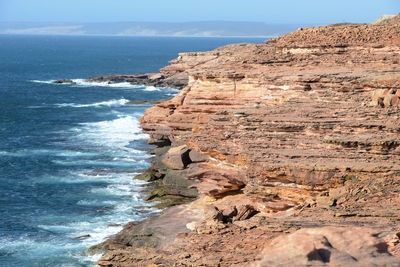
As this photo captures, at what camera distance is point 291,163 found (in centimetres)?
2462

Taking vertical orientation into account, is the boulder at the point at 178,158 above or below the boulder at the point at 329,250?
below

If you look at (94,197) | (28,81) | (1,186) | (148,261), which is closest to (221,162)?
(148,261)

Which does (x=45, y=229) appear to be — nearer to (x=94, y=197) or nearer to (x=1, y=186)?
(x=94, y=197)

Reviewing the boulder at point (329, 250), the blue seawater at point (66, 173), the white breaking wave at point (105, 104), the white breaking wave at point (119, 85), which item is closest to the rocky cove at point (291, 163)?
the boulder at point (329, 250)

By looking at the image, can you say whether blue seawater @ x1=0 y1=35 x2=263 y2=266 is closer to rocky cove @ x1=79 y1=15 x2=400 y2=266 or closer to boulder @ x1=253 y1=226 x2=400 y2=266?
rocky cove @ x1=79 y1=15 x2=400 y2=266

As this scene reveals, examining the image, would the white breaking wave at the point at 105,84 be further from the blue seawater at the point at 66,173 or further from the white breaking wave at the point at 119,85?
the blue seawater at the point at 66,173

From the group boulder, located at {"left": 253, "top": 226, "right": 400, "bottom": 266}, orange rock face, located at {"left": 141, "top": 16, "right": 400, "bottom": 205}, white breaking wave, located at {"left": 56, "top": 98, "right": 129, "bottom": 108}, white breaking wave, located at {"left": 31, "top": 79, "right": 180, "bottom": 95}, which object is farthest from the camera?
white breaking wave, located at {"left": 31, "top": 79, "right": 180, "bottom": 95}

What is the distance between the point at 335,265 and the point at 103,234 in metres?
19.8

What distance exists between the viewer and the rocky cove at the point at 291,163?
19513 millimetres

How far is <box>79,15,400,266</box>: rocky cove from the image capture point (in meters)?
19.5

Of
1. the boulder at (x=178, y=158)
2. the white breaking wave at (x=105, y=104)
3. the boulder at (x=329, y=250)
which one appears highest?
the boulder at (x=329, y=250)

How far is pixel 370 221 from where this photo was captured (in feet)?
68.6

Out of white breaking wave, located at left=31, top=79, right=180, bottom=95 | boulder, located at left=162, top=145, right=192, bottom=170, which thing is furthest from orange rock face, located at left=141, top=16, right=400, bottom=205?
white breaking wave, located at left=31, top=79, right=180, bottom=95

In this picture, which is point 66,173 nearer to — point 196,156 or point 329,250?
point 196,156
